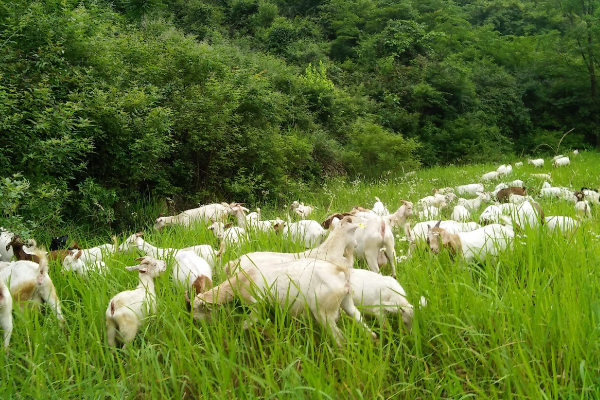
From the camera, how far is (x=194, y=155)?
1125 cm

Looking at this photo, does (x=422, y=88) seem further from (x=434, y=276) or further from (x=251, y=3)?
(x=434, y=276)

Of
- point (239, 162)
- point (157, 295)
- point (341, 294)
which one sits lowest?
point (239, 162)

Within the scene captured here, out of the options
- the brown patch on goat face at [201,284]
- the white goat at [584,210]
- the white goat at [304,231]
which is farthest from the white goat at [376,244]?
the white goat at [584,210]

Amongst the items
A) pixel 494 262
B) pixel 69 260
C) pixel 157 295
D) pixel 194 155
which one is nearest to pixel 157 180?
pixel 194 155

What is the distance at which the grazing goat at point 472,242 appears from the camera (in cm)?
352

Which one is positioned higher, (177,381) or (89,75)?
(89,75)

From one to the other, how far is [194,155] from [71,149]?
4.61 metres

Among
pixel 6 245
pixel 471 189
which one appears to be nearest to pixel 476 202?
pixel 471 189

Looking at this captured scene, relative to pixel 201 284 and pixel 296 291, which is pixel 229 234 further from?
pixel 296 291

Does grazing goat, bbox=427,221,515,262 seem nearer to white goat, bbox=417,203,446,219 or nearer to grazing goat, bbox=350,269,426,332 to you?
grazing goat, bbox=350,269,426,332

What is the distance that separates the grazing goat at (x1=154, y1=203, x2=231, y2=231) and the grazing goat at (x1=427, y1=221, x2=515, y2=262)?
3.71 meters

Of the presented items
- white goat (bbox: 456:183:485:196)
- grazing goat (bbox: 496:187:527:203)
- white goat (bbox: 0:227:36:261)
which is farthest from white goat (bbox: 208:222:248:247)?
white goat (bbox: 456:183:485:196)

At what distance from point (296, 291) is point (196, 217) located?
16.6ft

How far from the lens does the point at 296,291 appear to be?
244 centimetres
